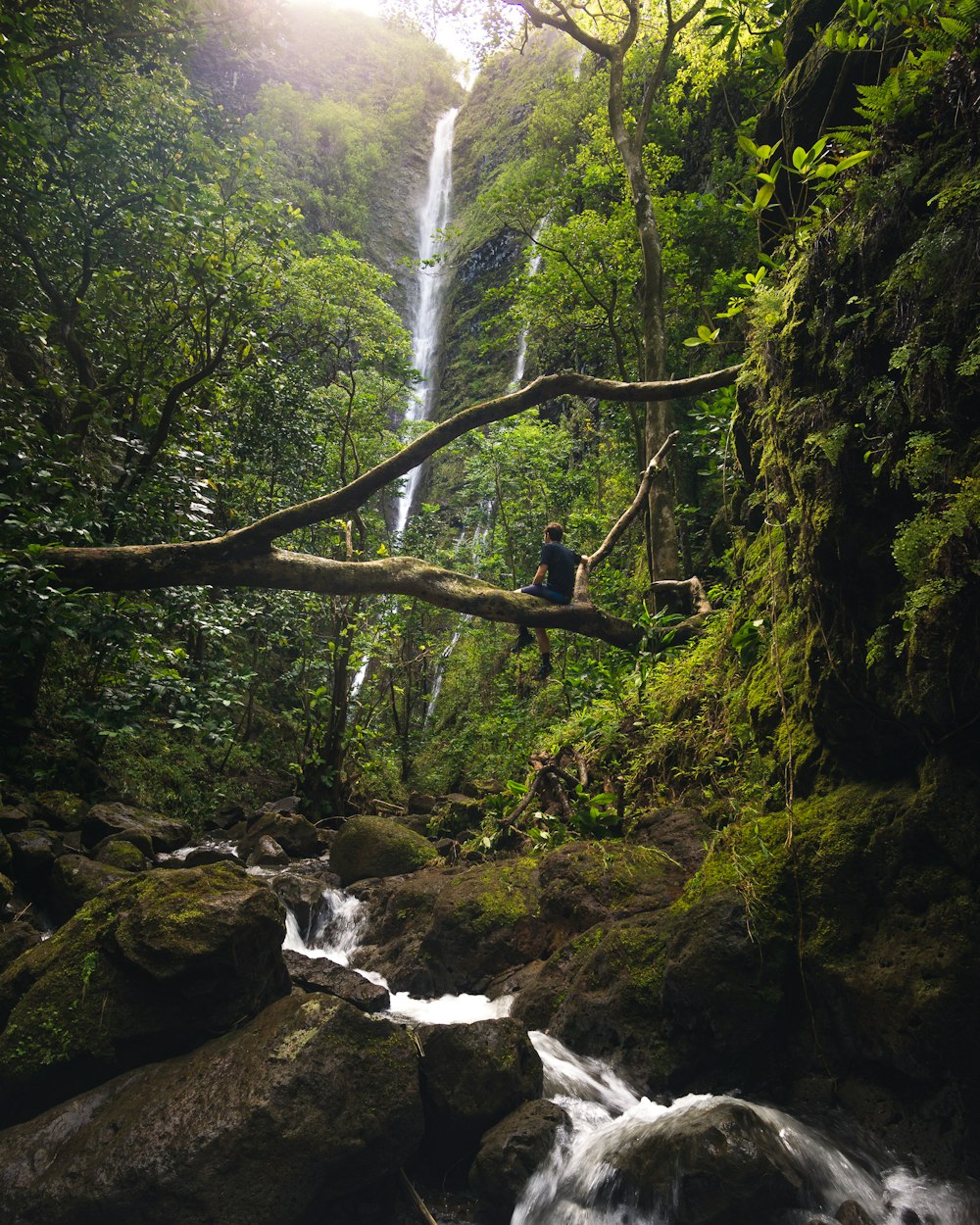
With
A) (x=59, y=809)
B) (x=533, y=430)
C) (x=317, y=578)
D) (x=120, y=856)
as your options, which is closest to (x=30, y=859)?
(x=120, y=856)

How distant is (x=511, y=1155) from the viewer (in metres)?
3.87

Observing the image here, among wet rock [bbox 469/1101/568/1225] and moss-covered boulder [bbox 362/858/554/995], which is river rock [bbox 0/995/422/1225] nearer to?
wet rock [bbox 469/1101/568/1225]

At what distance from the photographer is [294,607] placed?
12.8 metres

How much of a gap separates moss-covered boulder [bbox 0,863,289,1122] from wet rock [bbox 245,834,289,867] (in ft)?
19.6

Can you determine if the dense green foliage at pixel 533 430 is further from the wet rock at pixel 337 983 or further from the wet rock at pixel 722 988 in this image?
the wet rock at pixel 337 983

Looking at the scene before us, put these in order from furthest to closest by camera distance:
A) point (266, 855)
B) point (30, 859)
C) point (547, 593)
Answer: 1. point (266, 855)
2. point (547, 593)
3. point (30, 859)

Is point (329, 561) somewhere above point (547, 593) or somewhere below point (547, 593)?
below

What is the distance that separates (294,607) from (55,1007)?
8898mm

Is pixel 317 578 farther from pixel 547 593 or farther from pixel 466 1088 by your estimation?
pixel 466 1088

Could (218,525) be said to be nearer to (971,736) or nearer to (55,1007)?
(55,1007)

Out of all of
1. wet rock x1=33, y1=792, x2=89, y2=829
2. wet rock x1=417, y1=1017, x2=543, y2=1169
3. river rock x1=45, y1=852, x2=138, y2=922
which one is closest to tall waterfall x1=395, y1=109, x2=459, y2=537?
wet rock x1=33, y1=792, x2=89, y2=829

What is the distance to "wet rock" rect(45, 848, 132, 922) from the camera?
6.75m

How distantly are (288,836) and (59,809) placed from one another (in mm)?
3429

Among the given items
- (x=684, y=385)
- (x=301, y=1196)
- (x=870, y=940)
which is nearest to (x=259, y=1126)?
(x=301, y=1196)
